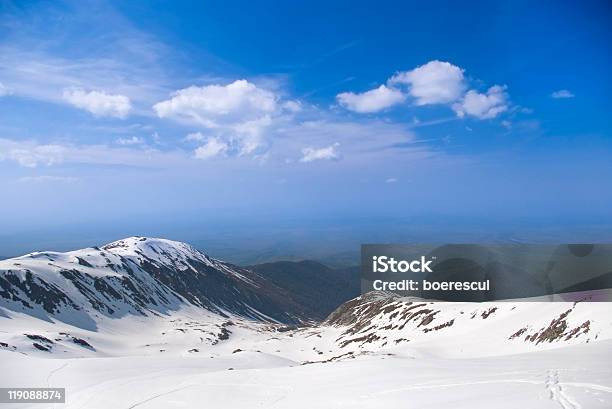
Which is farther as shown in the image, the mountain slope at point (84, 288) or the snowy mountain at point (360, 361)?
the mountain slope at point (84, 288)

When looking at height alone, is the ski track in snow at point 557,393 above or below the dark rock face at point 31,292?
above

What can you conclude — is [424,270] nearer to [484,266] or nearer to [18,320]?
[484,266]
